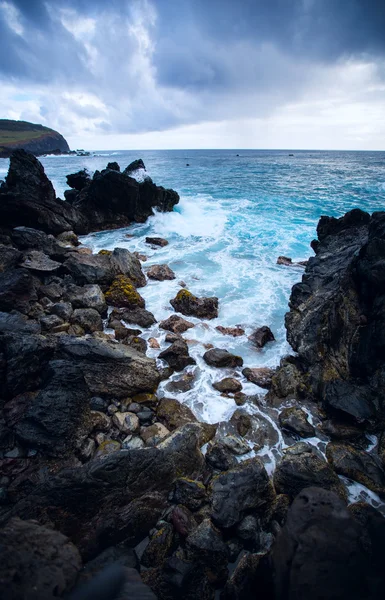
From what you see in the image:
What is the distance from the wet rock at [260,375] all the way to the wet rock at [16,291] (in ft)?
25.1

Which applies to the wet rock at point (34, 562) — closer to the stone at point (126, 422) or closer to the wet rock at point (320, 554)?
the wet rock at point (320, 554)

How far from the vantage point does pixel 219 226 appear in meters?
24.9

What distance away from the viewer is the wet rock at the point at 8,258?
1127 centimetres

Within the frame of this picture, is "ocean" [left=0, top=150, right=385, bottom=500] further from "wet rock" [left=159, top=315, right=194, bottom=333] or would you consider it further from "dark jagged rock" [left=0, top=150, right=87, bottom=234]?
"dark jagged rock" [left=0, top=150, right=87, bottom=234]

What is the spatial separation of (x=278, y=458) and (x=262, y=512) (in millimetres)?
1449

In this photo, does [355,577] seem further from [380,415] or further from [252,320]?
[252,320]

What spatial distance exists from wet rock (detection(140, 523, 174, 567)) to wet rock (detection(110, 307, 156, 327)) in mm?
6754

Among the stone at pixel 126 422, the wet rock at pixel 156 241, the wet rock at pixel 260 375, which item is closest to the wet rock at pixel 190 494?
the stone at pixel 126 422

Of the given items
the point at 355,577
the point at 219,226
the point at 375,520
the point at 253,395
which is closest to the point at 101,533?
the point at 355,577

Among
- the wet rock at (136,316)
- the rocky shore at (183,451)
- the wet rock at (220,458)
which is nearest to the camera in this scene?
the rocky shore at (183,451)

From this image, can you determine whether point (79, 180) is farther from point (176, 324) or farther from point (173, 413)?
point (173, 413)

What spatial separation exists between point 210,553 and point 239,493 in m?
0.96

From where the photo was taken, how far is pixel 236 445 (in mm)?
5992

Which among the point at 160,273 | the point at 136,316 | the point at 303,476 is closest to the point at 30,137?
the point at 160,273
